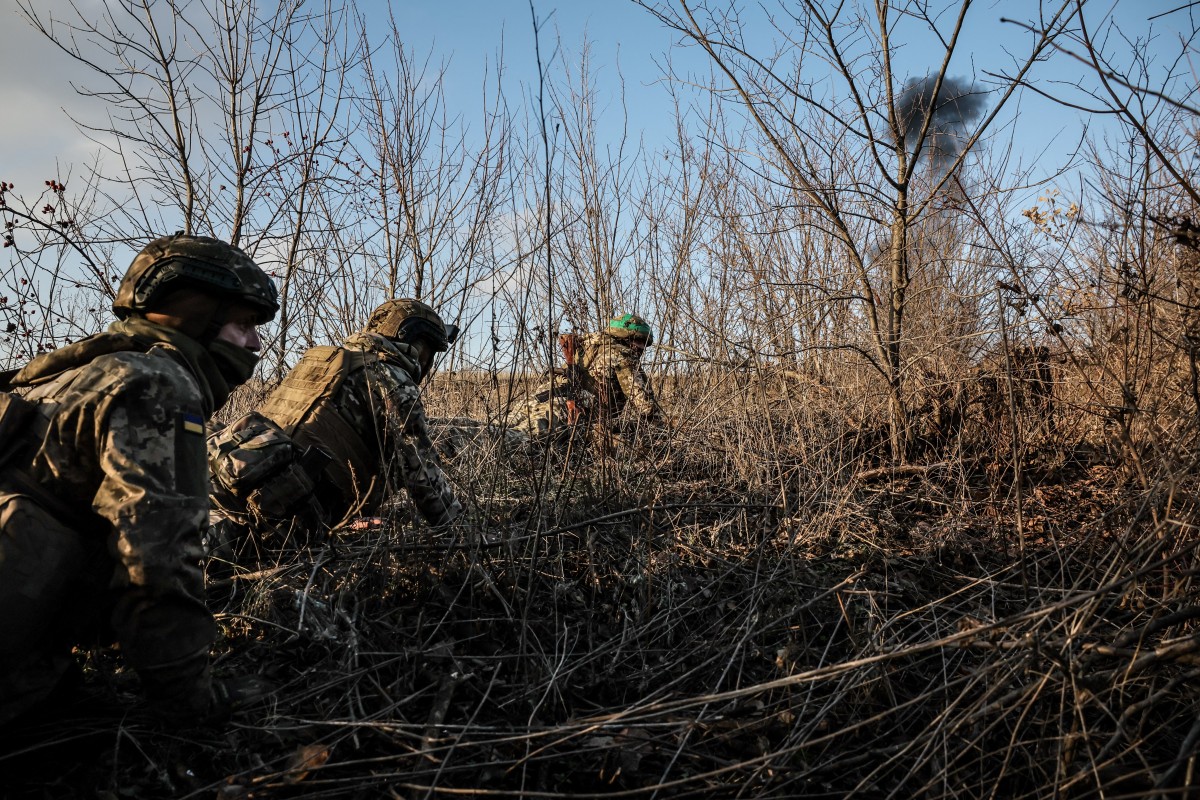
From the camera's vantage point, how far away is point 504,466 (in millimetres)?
2822

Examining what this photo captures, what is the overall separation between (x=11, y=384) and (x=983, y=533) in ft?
11.6

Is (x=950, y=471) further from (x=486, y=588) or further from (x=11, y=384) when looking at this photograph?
(x=11, y=384)

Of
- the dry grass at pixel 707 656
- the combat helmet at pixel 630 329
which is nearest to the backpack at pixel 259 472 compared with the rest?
the dry grass at pixel 707 656

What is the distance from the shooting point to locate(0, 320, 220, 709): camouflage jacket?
1742 millimetres

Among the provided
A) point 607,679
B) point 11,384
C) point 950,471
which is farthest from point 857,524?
point 11,384

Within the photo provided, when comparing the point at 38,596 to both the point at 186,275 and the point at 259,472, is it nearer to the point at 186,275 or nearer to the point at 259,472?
the point at 186,275

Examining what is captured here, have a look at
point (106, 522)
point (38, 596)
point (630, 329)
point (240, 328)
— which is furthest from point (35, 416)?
point (630, 329)

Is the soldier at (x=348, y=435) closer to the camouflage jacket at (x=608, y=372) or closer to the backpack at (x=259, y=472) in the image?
the backpack at (x=259, y=472)

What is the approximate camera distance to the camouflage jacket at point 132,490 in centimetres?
174


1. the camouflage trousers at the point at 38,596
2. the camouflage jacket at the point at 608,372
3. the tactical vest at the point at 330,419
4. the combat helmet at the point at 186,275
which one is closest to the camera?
the camouflage trousers at the point at 38,596

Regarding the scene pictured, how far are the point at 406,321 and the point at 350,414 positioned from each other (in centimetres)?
60

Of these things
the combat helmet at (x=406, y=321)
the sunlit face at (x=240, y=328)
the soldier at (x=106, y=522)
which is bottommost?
the soldier at (x=106, y=522)

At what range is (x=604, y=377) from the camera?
12.5 ft

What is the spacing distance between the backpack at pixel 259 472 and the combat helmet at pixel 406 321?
87cm
